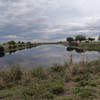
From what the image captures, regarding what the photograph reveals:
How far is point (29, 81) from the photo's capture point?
678 centimetres

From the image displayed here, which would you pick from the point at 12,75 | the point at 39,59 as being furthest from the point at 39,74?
the point at 39,59

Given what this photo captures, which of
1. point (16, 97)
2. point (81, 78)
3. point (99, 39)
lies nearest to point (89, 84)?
point (81, 78)

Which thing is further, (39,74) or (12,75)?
(39,74)

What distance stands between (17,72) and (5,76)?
0.73 meters

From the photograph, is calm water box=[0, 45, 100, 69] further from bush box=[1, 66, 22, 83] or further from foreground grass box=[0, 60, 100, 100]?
bush box=[1, 66, 22, 83]

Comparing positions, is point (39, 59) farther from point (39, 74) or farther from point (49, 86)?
point (49, 86)

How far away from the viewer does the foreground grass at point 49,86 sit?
4.49m

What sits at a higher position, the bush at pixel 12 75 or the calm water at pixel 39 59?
the bush at pixel 12 75

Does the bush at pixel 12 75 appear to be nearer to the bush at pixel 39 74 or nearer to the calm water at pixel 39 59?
the bush at pixel 39 74

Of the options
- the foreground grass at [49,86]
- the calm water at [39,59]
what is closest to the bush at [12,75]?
the foreground grass at [49,86]

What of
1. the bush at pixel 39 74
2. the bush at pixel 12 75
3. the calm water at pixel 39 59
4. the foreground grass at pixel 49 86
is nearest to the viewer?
the foreground grass at pixel 49 86

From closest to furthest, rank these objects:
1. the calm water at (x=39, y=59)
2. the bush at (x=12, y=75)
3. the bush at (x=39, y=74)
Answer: the bush at (x=12, y=75) → the bush at (x=39, y=74) → the calm water at (x=39, y=59)

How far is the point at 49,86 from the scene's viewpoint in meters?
5.66

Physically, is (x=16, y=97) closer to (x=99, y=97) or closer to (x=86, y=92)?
(x=86, y=92)
